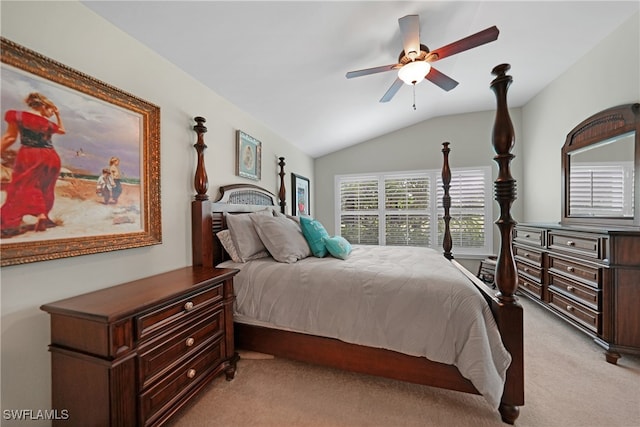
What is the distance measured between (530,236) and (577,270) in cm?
77

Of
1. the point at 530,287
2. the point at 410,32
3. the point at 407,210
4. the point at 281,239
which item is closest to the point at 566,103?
the point at 530,287

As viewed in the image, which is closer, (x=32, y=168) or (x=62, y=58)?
(x=32, y=168)

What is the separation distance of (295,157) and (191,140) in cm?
219

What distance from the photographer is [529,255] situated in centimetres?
288

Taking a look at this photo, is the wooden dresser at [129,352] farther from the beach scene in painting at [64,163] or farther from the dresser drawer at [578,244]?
the dresser drawer at [578,244]

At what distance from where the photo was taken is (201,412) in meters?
1.43

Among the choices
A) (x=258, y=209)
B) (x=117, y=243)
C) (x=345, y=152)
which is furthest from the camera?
(x=345, y=152)

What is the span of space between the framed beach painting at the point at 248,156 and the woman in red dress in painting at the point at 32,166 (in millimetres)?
1494

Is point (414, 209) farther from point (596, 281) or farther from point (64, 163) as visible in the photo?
point (64, 163)

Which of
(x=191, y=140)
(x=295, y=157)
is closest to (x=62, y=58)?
(x=191, y=140)

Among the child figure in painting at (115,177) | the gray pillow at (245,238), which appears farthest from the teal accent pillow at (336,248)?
the child figure in painting at (115,177)

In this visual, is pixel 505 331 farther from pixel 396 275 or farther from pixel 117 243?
pixel 117 243

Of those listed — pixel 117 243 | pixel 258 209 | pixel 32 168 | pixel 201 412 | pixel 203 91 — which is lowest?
pixel 201 412

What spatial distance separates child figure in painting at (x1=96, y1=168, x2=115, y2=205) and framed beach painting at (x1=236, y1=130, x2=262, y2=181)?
1262mm
